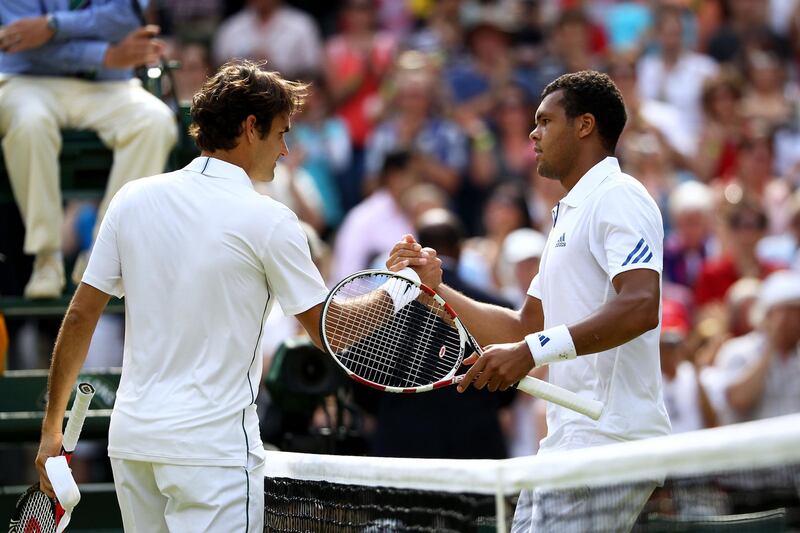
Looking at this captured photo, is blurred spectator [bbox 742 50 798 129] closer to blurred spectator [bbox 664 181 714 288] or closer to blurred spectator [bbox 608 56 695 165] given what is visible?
blurred spectator [bbox 608 56 695 165]

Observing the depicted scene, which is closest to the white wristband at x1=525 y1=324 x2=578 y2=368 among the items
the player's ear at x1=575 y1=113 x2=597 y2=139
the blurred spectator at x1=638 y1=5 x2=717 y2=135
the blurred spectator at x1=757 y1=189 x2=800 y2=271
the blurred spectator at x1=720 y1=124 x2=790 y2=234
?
the player's ear at x1=575 y1=113 x2=597 y2=139

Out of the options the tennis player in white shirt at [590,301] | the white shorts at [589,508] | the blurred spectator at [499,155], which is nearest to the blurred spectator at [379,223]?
the blurred spectator at [499,155]

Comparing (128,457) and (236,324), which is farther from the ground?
(236,324)

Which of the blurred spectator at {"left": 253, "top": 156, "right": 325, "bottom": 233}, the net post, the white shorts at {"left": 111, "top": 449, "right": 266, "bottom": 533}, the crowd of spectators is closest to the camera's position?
the net post

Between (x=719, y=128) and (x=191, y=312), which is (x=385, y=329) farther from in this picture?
(x=719, y=128)

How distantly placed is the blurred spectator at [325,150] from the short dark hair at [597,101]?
6273 mm

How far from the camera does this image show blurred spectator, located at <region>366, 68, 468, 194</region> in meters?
10.8

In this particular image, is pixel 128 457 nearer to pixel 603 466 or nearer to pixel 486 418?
pixel 603 466

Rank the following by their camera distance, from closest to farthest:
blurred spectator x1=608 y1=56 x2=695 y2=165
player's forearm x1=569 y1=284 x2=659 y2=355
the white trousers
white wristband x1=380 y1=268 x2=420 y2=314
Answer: player's forearm x1=569 y1=284 x2=659 y2=355
white wristband x1=380 y1=268 x2=420 y2=314
the white trousers
blurred spectator x1=608 y1=56 x2=695 y2=165

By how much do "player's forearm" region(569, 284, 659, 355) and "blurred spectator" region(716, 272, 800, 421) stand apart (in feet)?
13.7

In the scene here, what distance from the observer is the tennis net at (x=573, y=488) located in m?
3.31

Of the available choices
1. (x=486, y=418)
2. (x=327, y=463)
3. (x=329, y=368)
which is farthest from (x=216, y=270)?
(x=486, y=418)

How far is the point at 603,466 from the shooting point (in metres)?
3.60

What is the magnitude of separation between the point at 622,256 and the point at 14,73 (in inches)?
150
